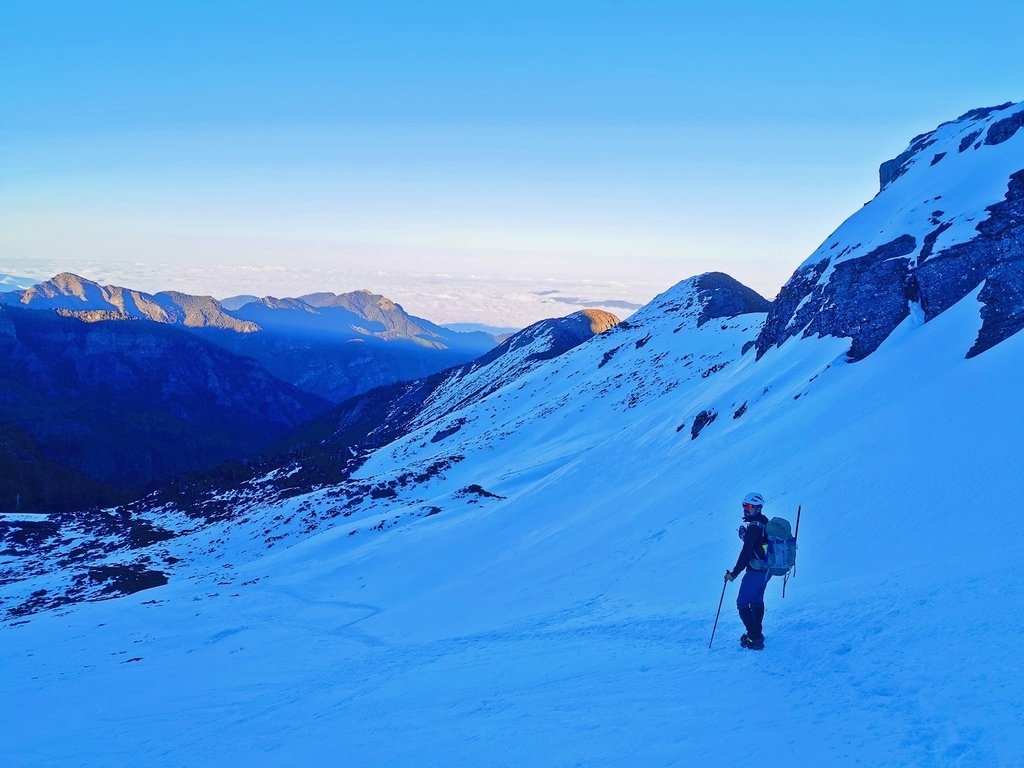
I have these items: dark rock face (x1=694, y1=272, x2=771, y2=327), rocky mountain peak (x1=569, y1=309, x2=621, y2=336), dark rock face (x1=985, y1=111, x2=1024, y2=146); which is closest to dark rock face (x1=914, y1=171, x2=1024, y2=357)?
dark rock face (x1=985, y1=111, x2=1024, y2=146)

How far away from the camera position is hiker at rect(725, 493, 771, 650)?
9.52 meters

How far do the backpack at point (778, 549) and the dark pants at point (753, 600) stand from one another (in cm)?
16

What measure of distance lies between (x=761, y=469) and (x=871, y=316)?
48.0 feet

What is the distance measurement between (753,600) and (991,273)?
26768 millimetres

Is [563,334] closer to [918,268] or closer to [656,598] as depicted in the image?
[918,268]

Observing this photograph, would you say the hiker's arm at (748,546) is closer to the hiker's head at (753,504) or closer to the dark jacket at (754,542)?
the dark jacket at (754,542)

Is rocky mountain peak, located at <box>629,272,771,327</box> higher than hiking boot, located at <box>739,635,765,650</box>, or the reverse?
rocky mountain peak, located at <box>629,272,771,327</box>

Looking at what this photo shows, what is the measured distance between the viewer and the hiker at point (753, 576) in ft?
31.2

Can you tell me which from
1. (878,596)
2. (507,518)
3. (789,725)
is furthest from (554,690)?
(507,518)

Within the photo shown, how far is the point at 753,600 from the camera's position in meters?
9.52

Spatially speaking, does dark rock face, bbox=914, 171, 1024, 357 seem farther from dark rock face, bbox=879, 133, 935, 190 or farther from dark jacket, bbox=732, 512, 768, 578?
dark rock face, bbox=879, 133, 935, 190

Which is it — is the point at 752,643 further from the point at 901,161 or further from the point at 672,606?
the point at 901,161

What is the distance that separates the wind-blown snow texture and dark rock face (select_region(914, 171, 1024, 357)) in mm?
244

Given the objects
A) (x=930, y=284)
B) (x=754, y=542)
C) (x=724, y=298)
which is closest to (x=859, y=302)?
(x=930, y=284)
